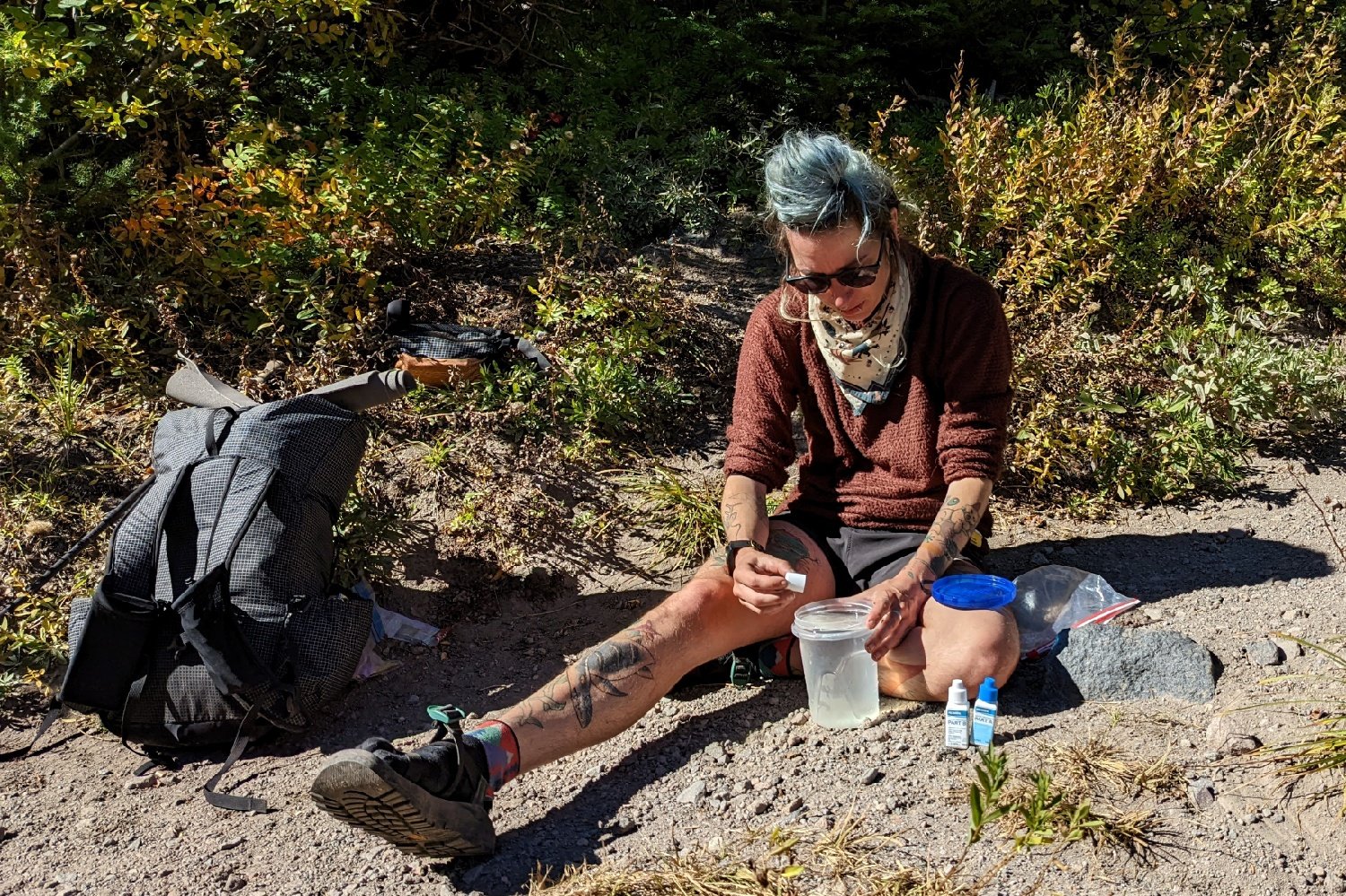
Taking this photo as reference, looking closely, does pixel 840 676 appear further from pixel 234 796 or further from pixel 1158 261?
pixel 1158 261

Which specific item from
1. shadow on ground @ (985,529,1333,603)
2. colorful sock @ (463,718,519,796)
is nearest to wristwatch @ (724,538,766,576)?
colorful sock @ (463,718,519,796)

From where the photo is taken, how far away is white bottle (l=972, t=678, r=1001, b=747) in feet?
9.86

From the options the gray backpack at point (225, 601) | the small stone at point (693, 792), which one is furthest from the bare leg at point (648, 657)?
the gray backpack at point (225, 601)

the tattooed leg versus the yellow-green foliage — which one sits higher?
the yellow-green foliage

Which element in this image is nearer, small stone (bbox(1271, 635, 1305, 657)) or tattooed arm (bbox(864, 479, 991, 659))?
tattooed arm (bbox(864, 479, 991, 659))

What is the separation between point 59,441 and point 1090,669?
3681 millimetres

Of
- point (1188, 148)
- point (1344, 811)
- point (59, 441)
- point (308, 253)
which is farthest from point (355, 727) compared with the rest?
point (1188, 148)

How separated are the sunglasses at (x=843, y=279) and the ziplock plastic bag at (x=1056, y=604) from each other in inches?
39.7

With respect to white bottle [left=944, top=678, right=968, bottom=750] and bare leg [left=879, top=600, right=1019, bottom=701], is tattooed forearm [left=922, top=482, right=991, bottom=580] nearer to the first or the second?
bare leg [left=879, top=600, right=1019, bottom=701]

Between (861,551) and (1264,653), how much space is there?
109 cm

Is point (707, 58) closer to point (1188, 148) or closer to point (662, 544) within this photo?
point (1188, 148)

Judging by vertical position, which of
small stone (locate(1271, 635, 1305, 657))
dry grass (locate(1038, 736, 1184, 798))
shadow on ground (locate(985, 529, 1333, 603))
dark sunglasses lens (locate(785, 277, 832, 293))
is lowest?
dry grass (locate(1038, 736, 1184, 798))

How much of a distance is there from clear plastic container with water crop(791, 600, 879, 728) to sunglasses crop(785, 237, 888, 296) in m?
0.83

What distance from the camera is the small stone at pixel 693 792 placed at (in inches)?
118
